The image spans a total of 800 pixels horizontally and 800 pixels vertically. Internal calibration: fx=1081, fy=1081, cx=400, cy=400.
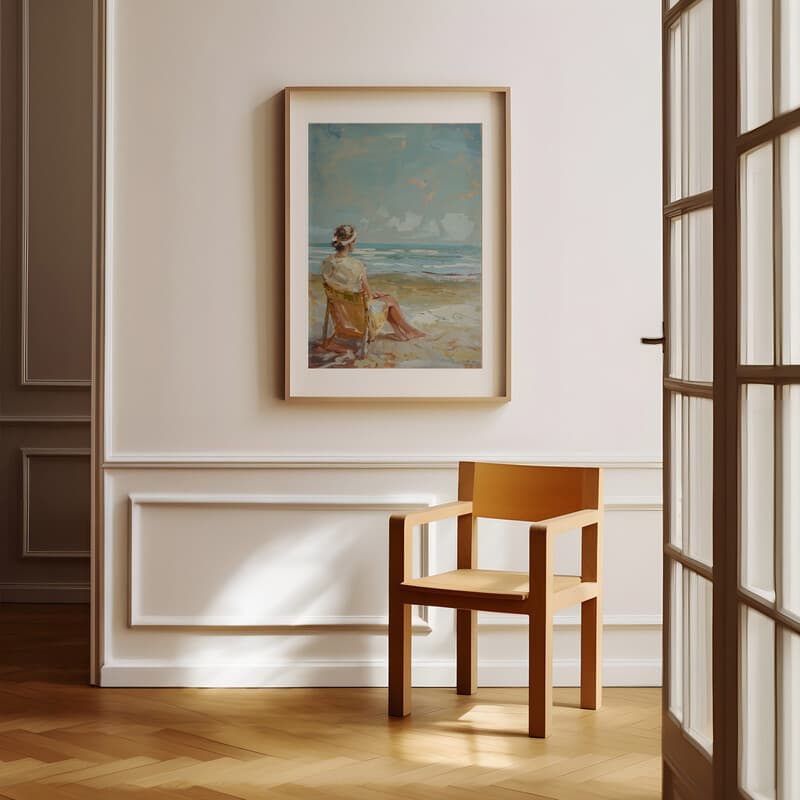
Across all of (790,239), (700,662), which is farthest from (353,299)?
(790,239)

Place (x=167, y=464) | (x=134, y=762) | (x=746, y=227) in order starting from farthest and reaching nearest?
(x=167, y=464) < (x=134, y=762) < (x=746, y=227)

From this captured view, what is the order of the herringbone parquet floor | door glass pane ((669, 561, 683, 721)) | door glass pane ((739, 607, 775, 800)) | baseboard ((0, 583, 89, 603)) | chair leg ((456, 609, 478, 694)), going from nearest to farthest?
door glass pane ((739, 607, 775, 800))
door glass pane ((669, 561, 683, 721))
the herringbone parquet floor
chair leg ((456, 609, 478, 694))
baseboard ((0, 583, 89, 603))

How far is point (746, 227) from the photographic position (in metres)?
1.83

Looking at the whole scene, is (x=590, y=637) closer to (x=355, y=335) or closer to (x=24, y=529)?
(x=355, y=335)

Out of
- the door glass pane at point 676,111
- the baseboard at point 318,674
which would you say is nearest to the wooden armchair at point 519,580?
the baseboard at point 318,674

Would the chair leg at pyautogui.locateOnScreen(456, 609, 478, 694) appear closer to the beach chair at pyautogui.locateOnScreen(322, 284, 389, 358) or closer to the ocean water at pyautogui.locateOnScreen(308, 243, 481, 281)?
the beach chair at pyautogui.locateOnScreen(322, 284, 389, 358)

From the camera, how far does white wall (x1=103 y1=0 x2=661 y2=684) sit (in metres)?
3.58

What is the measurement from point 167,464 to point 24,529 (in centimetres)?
184

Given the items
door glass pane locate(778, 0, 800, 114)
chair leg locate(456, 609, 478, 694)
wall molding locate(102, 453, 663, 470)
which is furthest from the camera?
wall molding locate(102, 453, 663, 470)

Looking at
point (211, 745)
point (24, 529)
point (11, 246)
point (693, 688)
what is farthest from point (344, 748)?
point (11, 246)

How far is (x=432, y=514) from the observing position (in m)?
3.32

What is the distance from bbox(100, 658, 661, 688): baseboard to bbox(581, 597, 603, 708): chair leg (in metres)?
0.25

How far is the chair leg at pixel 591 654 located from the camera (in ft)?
10.9

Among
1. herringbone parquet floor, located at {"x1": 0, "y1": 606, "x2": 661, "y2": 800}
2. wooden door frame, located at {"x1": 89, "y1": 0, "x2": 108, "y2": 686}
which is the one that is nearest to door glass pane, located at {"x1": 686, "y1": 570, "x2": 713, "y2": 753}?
herringbone parquet floor, located at {"x1": 0, "y1": 606, "x2": 661, "y2": 800}
